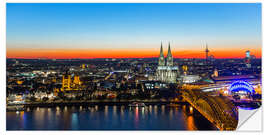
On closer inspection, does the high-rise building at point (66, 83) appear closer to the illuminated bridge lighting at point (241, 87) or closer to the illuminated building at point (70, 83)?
the illuminated building at point (70, 83)

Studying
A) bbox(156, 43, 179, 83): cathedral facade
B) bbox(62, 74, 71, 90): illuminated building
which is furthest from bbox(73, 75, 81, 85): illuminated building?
bbox(156, 43, 179, 83): cathedral facade

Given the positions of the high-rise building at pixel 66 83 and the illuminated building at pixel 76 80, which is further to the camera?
the high-rise building at pixel 66 83

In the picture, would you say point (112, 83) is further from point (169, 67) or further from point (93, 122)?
point (93, 122)

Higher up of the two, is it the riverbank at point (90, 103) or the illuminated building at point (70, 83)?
the illuminated building at point (70, 83)

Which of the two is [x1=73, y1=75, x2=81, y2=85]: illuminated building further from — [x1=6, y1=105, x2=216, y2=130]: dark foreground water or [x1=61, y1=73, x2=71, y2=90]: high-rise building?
[x1=6, y1=105, x2=216, y2=130]: dark foreground water

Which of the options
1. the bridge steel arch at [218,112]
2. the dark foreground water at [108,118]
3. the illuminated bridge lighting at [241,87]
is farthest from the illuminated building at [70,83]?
the illuminated bridge lighting at [241,87]
